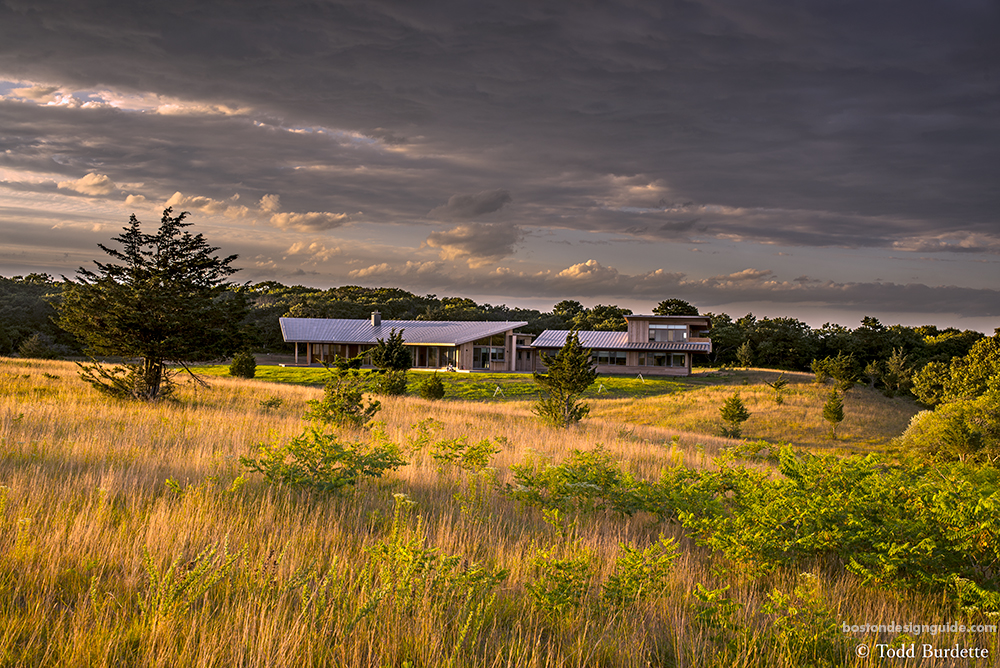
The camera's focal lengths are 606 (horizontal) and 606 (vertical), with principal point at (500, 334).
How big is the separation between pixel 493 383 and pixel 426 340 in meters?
14.4

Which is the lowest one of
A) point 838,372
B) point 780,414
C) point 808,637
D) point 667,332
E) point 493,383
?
point 780,414

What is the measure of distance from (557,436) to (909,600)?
33.5 ft

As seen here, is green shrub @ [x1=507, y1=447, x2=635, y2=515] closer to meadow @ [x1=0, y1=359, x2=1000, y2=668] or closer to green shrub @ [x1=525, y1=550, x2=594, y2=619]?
meadow @ [x1=0, y1=359, x2=1000, y2=668]

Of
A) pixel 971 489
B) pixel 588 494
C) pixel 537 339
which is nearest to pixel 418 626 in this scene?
pixel 588 494

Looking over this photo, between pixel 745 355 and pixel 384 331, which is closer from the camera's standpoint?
pixel 384 331

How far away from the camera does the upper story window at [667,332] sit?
2418 inches

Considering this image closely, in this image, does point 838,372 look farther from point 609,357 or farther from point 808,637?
point 808,637

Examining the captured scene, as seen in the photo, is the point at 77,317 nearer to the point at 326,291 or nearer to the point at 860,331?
the point at 860,331

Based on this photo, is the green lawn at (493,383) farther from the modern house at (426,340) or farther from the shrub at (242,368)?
the modern house at (426,340)

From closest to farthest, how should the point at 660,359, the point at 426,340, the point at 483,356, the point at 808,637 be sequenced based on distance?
the point at 808,637 < the point at 426,340 < the point at 483,356 < the point at 660,359

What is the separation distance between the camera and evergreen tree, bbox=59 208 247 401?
15.2 meters

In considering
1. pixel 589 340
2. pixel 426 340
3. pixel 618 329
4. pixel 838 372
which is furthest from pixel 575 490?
pixel 618 329

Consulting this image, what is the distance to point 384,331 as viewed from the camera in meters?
61.4

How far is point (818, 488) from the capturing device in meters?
5.61
